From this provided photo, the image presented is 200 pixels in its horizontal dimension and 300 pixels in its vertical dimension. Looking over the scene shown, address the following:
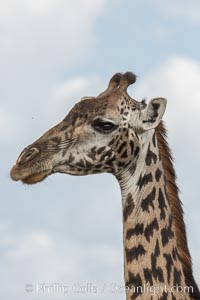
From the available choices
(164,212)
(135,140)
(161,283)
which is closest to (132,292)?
(161,283)

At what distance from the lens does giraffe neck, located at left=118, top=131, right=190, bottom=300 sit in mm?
10266

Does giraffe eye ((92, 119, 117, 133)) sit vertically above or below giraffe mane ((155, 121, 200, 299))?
above

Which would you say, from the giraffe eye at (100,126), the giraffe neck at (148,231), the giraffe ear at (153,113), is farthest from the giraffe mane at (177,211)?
the giraffe eye at (100,126)

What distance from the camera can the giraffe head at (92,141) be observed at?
1058cm

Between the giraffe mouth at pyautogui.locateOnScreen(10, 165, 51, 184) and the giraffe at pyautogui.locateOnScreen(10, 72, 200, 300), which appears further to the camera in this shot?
the giraffe mouth at pyautogui.locateOnScreen(10, 165, 51, 184)

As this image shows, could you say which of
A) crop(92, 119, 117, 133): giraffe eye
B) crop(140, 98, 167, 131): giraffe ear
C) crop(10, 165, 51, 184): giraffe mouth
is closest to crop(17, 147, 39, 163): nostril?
crop(10, 165, 51, 184): giraffe mouth

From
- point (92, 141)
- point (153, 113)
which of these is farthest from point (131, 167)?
point (153, 113)

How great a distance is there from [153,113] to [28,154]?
58.8 inches

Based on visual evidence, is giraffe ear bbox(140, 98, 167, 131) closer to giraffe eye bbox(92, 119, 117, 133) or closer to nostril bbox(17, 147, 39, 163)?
giraffe eye bbox(92, 119, 117, 133)

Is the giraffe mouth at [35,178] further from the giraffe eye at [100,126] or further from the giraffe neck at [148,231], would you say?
the giraffe neck at [148,231]

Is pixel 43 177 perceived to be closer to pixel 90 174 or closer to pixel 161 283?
pixel 90 174

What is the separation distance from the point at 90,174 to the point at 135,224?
83 cm

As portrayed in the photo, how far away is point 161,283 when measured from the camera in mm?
10250

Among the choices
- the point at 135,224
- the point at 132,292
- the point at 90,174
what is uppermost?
the point at 90,174
